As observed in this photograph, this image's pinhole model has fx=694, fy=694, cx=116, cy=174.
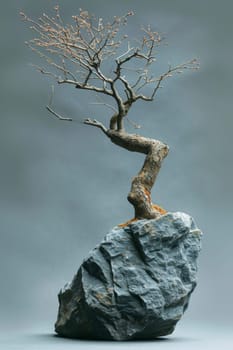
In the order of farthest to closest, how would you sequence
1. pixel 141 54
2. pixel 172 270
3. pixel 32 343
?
pixel 141 54
pixel 172 270
pixel 32 343

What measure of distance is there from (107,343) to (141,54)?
3.27m

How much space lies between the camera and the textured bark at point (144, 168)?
302 inches

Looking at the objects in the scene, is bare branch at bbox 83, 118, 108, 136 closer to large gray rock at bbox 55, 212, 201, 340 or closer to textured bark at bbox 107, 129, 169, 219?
textured bark at bbox 107, 129, 169, 219

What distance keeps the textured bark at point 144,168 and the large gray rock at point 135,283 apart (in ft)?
0.63

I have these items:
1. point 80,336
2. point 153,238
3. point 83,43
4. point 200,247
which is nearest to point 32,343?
point 80,336

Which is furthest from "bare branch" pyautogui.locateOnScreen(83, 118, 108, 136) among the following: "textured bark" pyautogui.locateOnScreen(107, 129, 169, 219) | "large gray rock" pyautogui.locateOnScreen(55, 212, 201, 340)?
"large gray rock" pyautogui.locateOnScreen(55, 212, 201, 340)

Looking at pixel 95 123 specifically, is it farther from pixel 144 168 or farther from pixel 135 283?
pixel 135 283

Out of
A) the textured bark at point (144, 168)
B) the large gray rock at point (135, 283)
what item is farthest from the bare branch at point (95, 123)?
the large gray rock at point (135, 283)

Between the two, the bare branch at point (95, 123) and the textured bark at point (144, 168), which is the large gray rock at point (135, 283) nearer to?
the textured bark at point (144, 168)

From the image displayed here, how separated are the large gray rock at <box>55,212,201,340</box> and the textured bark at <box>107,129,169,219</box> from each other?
19 cm

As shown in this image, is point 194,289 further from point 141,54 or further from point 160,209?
point 141,54

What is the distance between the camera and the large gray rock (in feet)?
23.7

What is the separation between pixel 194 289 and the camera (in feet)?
25.5

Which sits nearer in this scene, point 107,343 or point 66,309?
point 107,343
